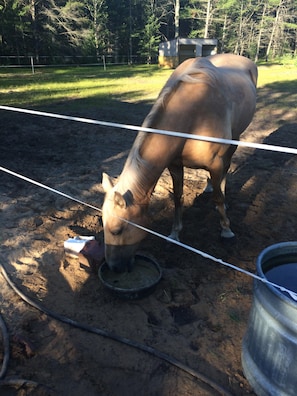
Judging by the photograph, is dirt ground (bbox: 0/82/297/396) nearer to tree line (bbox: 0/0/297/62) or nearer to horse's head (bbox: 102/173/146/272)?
horse's head (bbox: 102/173/146/272)

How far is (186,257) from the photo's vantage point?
3947 mm

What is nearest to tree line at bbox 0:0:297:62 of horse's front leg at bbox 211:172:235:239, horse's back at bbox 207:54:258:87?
horse's back at bbox 207:54:258:87

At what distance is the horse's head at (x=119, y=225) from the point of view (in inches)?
117

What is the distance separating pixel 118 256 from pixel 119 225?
36cm

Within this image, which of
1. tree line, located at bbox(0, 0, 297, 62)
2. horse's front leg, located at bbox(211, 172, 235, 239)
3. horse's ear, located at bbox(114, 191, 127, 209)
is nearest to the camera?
horse's ear, located at bbox(114, 191, 127, 209)

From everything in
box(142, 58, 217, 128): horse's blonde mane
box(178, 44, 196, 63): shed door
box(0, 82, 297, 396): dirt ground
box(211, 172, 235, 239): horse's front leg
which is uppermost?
box(178, 44, 196, 63): shed door

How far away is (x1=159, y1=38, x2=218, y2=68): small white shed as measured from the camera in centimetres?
3003

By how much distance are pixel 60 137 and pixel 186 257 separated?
5.30 meters

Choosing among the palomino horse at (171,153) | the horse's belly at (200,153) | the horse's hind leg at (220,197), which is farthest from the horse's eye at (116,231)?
the horse's hind leg at (220,197)

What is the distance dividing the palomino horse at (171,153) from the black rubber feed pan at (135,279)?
17cm

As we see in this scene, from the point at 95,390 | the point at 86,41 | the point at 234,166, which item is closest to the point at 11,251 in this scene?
the point at 95,390

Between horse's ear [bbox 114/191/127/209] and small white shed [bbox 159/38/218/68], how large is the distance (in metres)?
30.4

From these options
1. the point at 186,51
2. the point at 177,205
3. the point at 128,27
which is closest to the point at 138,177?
the point at 177,205

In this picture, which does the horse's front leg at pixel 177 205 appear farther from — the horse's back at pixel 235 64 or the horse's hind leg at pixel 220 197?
the horse's back at pixel 235 64
